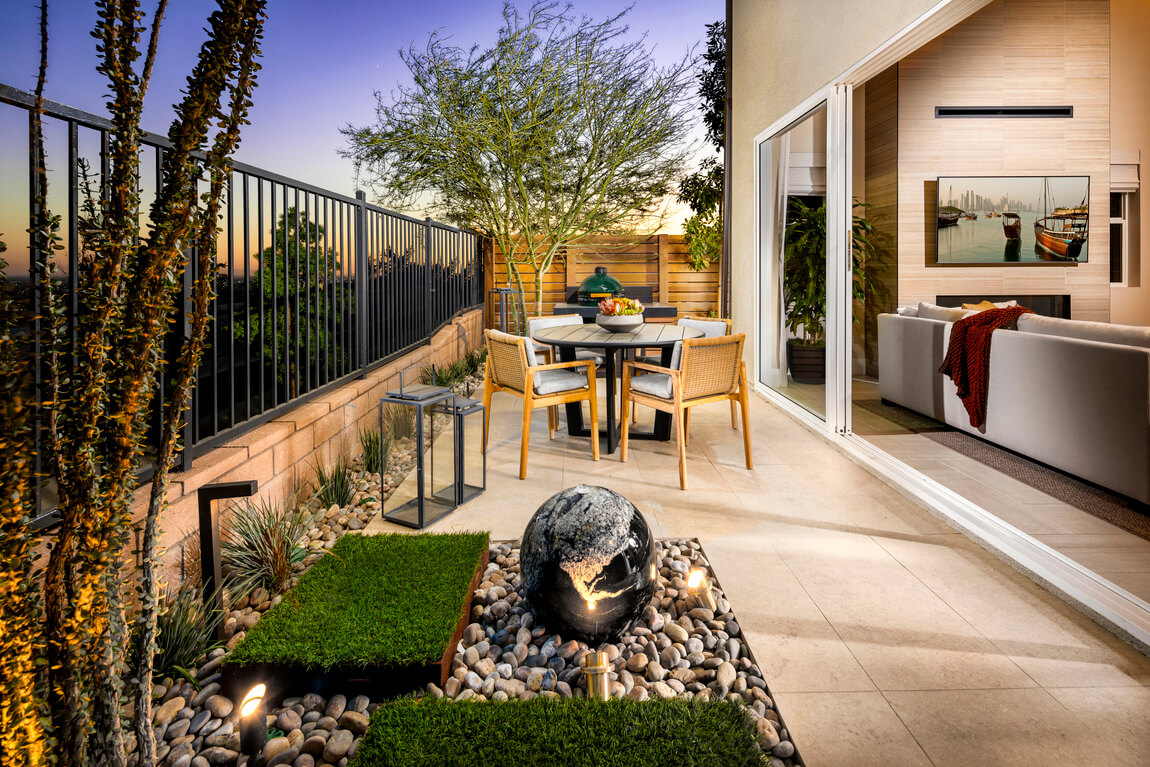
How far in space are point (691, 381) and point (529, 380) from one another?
871 mm

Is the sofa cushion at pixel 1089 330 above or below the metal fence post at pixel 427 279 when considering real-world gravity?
below

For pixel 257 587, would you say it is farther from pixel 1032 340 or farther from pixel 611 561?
pixel 1032 340

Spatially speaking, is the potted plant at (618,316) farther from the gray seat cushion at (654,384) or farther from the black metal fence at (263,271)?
the black metal fence at (263,271)

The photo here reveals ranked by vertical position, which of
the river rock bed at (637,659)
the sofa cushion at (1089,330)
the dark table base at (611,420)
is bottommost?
the river rock bed at (637,659)

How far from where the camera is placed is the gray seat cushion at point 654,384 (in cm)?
360

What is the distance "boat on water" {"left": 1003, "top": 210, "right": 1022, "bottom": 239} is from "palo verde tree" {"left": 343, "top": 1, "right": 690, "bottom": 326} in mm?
3605

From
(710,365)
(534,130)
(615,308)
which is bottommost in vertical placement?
(710,365)

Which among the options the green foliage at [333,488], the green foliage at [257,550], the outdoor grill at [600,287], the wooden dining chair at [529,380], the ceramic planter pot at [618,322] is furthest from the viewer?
the outdoor grill at [600,287]

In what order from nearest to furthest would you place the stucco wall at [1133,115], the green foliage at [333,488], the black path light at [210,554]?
the black path light at [210,554], the green foliage at [333,488], the stucco wall at [1133,115]

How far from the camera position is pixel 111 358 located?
98 cm

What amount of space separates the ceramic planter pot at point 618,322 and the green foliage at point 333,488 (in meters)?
1.94

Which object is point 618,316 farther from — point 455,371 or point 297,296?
point 455,371

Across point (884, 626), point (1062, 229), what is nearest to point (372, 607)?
point (884, 626)

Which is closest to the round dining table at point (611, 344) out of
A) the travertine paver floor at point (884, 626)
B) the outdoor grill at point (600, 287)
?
the travertine paver floor at point (884, 626)
